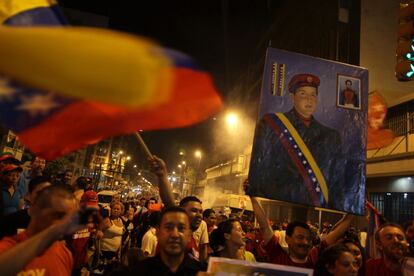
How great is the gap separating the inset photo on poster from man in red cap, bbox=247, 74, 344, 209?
0.39 metres

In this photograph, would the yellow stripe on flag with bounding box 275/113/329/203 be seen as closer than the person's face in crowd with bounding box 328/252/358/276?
No

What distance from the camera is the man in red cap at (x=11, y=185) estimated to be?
496 cm

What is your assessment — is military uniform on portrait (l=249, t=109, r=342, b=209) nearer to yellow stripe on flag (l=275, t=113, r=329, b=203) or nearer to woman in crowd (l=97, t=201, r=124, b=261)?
yellow stripe on flag (l=275, t=113, r=329, b=203)

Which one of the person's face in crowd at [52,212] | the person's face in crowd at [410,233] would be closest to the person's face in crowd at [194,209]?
the person's face in crowd at [52,212]

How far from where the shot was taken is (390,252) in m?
3.89

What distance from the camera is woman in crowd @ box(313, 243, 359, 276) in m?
3.25

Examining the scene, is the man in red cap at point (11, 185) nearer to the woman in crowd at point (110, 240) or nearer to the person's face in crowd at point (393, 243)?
the woman in crowd at point (110, 240)

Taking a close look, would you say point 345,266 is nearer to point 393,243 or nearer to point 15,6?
point 393,243

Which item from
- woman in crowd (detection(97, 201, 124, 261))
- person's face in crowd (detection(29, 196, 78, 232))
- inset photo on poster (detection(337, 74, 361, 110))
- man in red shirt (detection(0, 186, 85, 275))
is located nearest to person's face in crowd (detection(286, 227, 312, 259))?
inset photo on poster (detection(337, 74, 361, 110))

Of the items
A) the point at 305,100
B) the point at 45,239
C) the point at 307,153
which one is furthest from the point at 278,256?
the point at 45,239

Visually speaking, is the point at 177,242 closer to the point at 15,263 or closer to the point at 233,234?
the point at 15,263

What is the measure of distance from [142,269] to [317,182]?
2084 mm

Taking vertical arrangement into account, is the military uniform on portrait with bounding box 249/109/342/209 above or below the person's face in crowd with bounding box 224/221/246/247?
above

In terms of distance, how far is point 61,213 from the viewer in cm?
249
